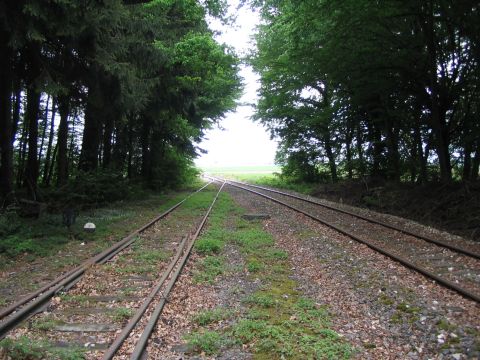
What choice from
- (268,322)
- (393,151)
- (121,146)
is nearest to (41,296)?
(268,322)

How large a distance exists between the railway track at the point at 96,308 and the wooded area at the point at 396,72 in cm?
970

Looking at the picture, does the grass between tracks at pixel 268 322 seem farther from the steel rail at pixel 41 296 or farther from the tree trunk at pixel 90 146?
the tree trunk at pixel 90 146

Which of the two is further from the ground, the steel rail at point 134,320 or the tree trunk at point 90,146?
the tree trunk at point 90,146

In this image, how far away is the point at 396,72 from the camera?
15883 millimetres

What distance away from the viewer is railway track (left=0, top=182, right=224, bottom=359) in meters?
4.66

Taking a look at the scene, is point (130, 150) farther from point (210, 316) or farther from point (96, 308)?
point (210, 316)

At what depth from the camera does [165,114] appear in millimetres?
21750

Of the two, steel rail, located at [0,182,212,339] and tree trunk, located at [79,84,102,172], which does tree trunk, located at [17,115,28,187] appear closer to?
tree trunk, located at [79,84,102,172]

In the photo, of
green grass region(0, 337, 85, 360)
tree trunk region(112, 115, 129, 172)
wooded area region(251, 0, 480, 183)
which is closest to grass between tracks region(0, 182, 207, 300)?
green grass region(0, 337, 85, 360)

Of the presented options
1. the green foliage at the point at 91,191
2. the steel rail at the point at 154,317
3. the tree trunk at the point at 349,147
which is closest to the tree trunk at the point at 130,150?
the green foliage at the point at 91,191

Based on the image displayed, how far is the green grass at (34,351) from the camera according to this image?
4.17m

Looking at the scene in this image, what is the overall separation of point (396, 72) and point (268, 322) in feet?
44.4

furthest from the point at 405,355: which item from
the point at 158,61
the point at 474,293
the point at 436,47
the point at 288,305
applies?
the point at 436,47

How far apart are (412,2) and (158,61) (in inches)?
338
